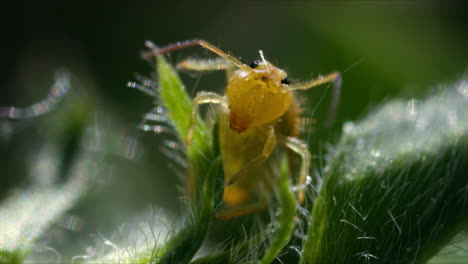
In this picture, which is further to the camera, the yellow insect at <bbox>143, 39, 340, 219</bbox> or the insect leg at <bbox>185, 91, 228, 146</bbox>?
the yellow insect at <bbox>143, 39, 340, 219</bbox>

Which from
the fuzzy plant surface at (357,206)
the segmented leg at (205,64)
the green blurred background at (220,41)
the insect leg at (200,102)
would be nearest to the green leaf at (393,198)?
the fuzzy plant surface at (357,206)

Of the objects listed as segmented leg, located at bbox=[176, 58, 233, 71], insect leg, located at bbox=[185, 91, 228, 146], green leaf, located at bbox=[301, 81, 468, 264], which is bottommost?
green leaf, located at bbox=[301, 81, 468, 264]

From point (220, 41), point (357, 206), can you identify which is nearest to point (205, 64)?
point (357, 206)

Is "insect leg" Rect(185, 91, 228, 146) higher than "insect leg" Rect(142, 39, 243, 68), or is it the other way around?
"insect leg" Rect(142, 39, 243, 68)

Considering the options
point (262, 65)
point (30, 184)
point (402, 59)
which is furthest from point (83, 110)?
point (402, 59)

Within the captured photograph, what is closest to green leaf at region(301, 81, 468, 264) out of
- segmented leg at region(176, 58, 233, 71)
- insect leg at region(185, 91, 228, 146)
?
insect leg at region(185, 91, 228, 146)

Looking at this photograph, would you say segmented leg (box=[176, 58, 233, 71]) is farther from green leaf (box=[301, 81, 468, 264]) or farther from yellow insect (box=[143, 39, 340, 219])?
green leaf (box=[301, 81, 468, 264])

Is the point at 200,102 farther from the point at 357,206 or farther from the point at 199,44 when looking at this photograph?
the point at 357,206
